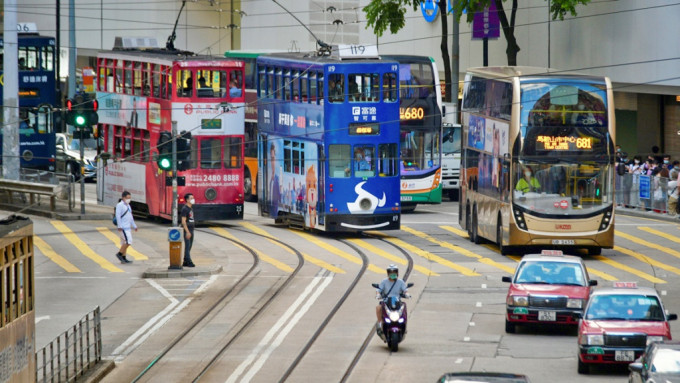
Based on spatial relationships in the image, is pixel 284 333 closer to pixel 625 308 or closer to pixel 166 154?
pixel 625 308

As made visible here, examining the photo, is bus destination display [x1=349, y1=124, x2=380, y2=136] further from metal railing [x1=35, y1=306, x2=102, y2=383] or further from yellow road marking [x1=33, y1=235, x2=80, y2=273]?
metal railing [x1=35, y1=306, x2=102, y2=383]

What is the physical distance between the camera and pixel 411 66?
45.2 meters

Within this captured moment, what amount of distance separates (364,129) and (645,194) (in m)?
10.8

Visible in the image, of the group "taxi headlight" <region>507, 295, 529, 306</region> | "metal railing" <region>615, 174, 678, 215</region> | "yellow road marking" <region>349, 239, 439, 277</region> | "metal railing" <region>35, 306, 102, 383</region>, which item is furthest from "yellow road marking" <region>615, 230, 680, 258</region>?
"metal railing" <region>35, 306, 102, 383</region>

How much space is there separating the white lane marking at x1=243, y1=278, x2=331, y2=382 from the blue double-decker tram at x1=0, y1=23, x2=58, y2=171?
2100 centimetres

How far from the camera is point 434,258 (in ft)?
114

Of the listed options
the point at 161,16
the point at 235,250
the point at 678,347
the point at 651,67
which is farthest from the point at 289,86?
the point at 161,16

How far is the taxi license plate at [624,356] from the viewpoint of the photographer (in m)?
21.0

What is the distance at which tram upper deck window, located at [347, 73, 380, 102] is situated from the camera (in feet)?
121

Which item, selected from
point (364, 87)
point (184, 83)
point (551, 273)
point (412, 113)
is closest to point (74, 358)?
point (551, 273)

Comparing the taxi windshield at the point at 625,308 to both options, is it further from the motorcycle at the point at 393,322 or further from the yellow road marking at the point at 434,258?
the yellow road marking at the point at 434,258

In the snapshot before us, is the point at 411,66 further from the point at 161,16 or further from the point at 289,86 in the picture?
the point at 161,16

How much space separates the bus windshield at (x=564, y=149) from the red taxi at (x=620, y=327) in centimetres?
1177

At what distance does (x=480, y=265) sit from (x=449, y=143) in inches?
662
